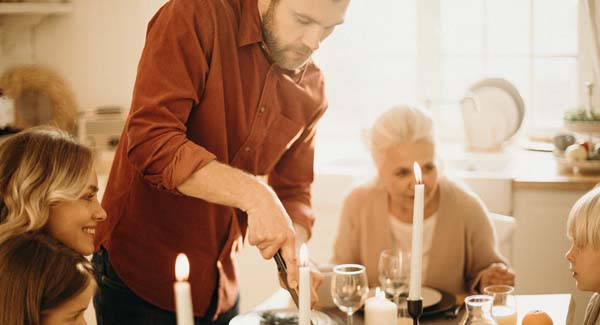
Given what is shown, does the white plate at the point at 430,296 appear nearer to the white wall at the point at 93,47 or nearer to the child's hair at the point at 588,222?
the child's hair at the point at 588,222

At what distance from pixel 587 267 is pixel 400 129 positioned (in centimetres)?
77

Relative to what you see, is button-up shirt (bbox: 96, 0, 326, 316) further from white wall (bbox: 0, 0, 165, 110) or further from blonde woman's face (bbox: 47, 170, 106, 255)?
white wall (bbox: 0, 0, 165, 110)

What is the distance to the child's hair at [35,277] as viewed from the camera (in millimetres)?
1338

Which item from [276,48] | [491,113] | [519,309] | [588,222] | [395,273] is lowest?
[519,309]

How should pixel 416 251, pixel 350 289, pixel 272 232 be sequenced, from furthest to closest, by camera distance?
pixel 350 289, pixel 272 232, pixel 416 251

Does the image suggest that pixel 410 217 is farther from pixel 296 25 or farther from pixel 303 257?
pixel 303 257

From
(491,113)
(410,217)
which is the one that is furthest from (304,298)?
(491,113)

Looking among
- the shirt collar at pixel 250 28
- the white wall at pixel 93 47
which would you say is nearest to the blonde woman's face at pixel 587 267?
the shirt collar at pixel 250 28

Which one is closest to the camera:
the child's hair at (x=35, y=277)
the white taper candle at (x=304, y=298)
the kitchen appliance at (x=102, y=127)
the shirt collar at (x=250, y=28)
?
the white taper candle at (x=304, y=298)

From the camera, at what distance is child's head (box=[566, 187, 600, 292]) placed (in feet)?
6.17

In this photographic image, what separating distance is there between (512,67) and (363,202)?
1.25 meters

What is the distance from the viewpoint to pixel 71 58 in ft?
11.9

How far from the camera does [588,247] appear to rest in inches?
74.6

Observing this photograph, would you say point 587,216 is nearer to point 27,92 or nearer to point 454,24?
point 454,24
